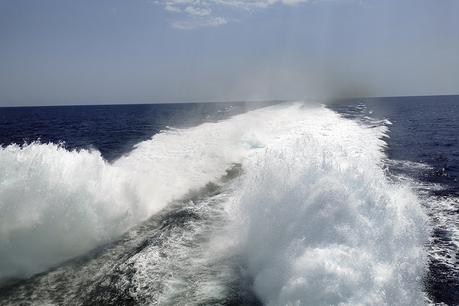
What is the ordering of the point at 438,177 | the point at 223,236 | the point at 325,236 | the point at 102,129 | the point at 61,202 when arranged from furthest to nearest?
the point at 102,129 → the point at 438,177 → the point at 61,202 → the point at 223,236 → the point at 325,236

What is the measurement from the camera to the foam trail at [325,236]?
7.07 metres

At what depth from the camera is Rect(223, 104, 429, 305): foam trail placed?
23.2ft

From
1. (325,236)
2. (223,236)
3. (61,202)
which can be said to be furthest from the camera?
(61,202)

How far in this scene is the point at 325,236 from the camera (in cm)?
838

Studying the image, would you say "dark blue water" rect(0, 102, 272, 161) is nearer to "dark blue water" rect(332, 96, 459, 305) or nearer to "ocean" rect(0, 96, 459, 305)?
"ocean" rect(0, 96, 459, 305)

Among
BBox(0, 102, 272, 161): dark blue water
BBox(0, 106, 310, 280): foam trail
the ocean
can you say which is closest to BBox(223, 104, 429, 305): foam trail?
the ocean

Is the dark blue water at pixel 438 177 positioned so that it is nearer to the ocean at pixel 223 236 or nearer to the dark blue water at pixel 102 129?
the ocean at pixel 223 236

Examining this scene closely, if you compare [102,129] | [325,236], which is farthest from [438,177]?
[102,129]

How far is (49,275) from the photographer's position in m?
9.34

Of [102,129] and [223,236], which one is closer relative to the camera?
[223,236]

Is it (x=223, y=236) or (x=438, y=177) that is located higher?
(x=223, y=236)

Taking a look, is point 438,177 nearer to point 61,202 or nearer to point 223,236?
point 223,236

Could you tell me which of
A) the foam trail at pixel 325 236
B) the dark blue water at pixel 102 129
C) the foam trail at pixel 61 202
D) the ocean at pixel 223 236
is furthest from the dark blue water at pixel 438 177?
the dark blue water at pixel 102 129

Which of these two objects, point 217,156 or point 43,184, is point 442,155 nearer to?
point 217,156
